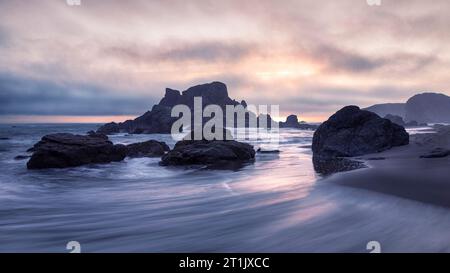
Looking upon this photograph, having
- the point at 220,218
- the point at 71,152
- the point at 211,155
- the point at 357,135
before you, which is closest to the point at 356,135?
the point at 357,135

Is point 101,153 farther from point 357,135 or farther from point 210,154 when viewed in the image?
point 357,135

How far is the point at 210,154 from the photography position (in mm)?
18344

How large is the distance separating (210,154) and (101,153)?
25.4 ft

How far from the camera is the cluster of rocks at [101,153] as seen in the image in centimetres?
1728

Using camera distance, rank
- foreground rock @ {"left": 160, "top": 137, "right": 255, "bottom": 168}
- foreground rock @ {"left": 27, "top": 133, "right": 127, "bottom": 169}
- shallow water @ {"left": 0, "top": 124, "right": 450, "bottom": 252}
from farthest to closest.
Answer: foreground rock @ {"left": 160, "top": 137, "right": 255, "bottom": 168} → foreground rock @ {"left": 27, "top": 133, "right": 127, "bottom": 169} → shallow water @ {"left": 0, "top": 124, "right": 450, "bottom": 252}

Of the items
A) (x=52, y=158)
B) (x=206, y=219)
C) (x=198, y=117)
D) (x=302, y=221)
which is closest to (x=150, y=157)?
(x=52, y=158)

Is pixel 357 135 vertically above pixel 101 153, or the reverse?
pixel 357 135

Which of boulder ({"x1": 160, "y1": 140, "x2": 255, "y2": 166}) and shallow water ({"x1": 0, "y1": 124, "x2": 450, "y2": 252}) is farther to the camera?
boulder ({"x1": 160, "y1": 140, "x2": 255, "y2": 166})

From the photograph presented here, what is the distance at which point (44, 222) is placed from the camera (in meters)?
7.37

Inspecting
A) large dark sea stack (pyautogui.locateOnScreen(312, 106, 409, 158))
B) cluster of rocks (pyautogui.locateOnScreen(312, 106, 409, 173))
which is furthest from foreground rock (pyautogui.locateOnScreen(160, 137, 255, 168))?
large dark sea stack (pyautogui.locateOnScreen(312, 106, 409, 158))

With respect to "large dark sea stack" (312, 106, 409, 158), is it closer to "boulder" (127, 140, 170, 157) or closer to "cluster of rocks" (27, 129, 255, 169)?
"cluster of rocks" (27, 129, 255, 169)

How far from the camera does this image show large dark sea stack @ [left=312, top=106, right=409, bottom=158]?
19172 mm

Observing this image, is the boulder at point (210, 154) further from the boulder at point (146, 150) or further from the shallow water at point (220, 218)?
the shallow water at point (220, 218)

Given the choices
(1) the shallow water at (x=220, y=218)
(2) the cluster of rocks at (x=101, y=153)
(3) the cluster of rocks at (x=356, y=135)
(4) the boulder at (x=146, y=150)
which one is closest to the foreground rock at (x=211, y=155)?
(2) the cluster of rocks at (x=101, y=153)
